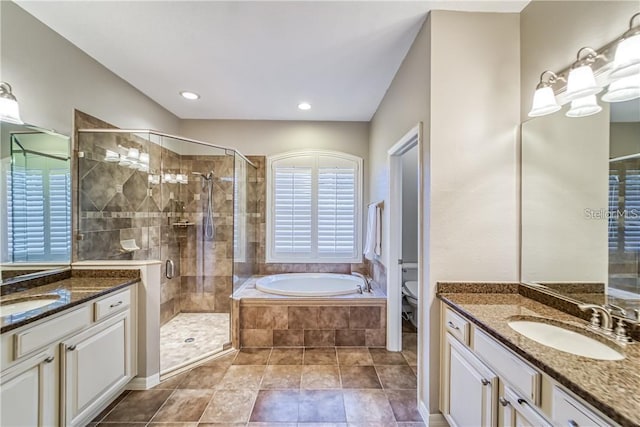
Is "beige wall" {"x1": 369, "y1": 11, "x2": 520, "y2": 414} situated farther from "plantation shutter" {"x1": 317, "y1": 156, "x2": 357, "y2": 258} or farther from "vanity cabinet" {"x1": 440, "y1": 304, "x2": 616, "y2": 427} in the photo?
"plantation shutter" {"x1": 317, "y1": 156, "x2": 357, "y2": 258}

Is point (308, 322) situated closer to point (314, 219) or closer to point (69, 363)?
point (314, 219)

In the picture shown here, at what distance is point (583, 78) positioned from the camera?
4.22 ft

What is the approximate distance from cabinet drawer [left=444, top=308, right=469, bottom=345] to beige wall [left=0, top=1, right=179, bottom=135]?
3056 mm

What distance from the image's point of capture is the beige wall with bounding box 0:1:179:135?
1704 mm

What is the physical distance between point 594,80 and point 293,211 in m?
3.16

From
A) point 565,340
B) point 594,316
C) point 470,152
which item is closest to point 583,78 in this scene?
point 470,152

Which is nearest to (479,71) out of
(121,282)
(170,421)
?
(121,282)

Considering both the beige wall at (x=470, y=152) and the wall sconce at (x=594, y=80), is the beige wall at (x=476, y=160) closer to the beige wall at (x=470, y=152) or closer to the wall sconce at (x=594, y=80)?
the beige wall at (x=470, y=152)

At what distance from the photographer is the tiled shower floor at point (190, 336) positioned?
2.57 metres

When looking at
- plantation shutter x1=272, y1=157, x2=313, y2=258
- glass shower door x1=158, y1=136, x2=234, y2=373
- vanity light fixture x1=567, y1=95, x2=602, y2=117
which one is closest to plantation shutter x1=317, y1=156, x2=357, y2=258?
plantation shutter x1=272, y1=157, x2=313, y2=258

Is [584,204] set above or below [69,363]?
above

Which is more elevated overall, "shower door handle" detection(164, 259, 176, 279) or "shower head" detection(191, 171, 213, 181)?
"shower head" detection(191, 171, 213, 181)

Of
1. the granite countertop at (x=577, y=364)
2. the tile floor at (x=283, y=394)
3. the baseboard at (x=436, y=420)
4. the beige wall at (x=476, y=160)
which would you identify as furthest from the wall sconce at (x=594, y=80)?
the tile floor at (x=283, y=394)

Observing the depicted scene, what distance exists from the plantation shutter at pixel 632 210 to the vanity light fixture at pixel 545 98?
50 centimetres
